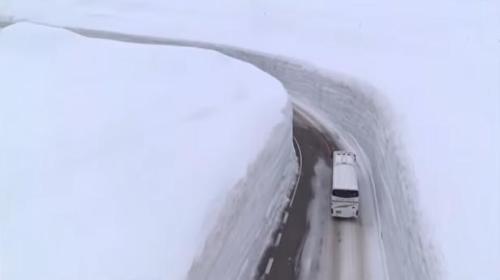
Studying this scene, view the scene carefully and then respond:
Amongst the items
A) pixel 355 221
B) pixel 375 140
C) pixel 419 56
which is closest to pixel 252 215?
pixel 355 221

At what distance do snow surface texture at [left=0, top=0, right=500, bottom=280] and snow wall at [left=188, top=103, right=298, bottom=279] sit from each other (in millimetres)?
5553

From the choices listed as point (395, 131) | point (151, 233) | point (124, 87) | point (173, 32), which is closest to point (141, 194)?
point (151, 233)

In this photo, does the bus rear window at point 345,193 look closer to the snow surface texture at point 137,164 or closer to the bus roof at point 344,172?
the bus roof at point 344,172

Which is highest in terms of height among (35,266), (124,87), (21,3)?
(21,3)

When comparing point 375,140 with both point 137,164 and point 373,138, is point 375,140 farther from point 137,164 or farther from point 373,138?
point 137,164

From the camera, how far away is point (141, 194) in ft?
58.7

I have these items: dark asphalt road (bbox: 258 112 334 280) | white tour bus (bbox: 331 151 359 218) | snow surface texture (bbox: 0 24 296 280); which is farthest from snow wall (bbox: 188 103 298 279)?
white tour bus (bbox: 331 151 359 218)

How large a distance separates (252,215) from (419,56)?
17865 millimetres

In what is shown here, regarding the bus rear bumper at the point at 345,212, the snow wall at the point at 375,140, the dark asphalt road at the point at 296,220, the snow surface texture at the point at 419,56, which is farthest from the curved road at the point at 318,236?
the snow surface texture at the point at 419,56

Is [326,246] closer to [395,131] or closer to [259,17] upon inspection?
[395,131]

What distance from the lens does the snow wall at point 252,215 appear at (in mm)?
17578

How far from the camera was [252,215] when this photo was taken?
21781 mm

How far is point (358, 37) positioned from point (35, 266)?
30672mm

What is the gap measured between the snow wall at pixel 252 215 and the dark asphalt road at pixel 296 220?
36 centimetres
